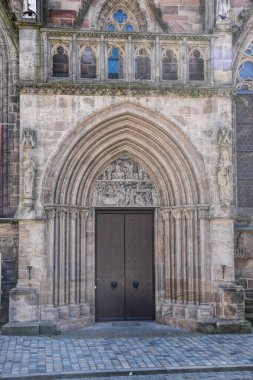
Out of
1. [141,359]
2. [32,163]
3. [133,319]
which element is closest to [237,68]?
[32,163]

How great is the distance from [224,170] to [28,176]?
14.4 ft

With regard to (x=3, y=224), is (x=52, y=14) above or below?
above

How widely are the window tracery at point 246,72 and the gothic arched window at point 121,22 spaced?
3043 millimetres

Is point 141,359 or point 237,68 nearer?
point 141,359

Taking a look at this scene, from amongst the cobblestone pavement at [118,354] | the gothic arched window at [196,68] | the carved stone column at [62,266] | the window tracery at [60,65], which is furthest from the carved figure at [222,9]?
the cobblestone pavement at [118,354]

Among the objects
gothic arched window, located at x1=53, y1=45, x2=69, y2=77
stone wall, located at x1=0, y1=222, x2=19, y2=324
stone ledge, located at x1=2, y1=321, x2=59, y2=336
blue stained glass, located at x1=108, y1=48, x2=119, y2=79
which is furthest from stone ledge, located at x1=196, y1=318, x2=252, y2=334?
gothic arched window, located at x1=53, y1=45, x2=69, y2=77

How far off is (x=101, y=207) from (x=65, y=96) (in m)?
2.84

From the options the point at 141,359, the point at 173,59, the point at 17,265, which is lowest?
the point at 141,359

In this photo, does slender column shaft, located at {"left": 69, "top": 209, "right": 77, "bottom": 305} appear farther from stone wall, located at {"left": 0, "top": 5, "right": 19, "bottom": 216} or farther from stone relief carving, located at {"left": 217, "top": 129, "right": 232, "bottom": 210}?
stone relief carving, located at {"left": 217, "top": 129, "right": 232, "bottom": 210}

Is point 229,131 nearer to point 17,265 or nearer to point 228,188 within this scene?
point 228,188

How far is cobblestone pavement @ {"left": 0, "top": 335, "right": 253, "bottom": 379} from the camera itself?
→ 857 centimetres

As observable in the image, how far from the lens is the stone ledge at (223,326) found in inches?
440

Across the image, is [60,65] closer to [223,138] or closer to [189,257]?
[223,138]

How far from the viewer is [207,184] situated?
11.7 meters
